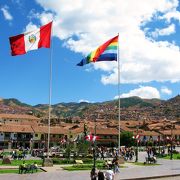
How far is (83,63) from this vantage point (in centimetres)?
3328

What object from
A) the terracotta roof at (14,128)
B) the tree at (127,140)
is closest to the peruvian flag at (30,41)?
the terracotta roof at (14,128)

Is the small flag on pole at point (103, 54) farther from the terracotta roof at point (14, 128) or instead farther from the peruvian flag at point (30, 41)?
the terracotta roof at point (14, 128)

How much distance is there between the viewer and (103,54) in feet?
109

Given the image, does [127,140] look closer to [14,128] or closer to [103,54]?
[14,128]

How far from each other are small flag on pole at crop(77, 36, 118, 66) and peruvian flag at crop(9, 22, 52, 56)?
3815 mm

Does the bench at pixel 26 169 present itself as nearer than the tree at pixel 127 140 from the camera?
Yes

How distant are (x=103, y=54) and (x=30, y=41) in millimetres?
6860

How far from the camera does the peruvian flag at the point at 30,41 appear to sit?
28.3 metres

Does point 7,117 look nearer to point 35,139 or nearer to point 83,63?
point 35,139

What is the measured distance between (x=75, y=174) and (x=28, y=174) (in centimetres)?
332

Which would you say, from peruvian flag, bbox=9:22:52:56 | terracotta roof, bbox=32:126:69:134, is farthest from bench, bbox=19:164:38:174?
terracotta roof, bbox=32:126:69:134

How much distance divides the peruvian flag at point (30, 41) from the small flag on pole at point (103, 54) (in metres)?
3.81

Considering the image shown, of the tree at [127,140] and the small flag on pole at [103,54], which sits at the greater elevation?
Answer: the small flag on pole at [103,54]

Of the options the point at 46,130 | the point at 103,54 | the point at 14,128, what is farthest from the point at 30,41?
the point at 46,130
